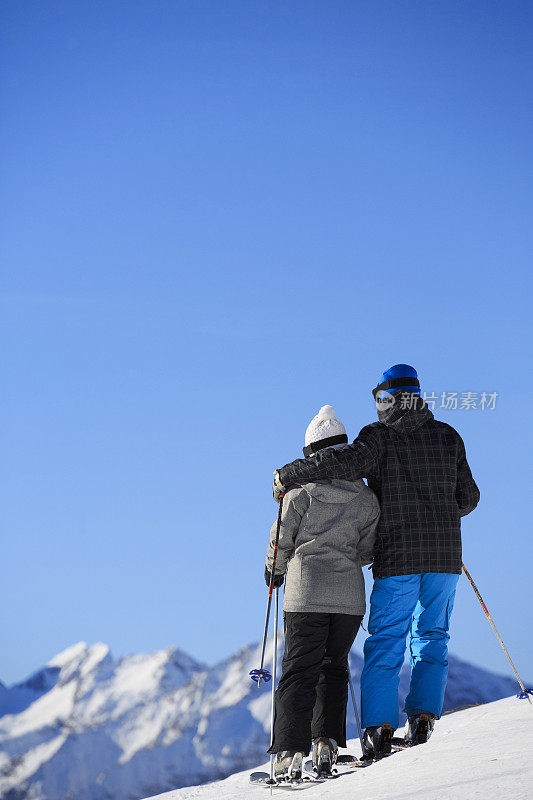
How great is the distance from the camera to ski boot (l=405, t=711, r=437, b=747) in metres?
5.31

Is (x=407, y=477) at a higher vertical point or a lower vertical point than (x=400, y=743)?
higher

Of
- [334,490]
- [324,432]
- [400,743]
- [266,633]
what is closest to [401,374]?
[324,432]

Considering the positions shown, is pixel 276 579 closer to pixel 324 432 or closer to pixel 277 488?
pixel 277 488

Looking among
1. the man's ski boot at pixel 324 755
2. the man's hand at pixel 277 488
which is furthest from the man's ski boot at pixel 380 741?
the man's hand at pixel 277 488

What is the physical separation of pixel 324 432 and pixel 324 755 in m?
2.05

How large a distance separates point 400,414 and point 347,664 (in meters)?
1.69

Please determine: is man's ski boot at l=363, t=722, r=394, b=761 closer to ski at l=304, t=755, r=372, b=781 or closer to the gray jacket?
ski at l=304, t=755, r=372, b=781

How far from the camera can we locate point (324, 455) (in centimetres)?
545

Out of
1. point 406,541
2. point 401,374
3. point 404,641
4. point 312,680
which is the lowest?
point 312,680

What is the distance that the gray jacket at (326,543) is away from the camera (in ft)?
17.6

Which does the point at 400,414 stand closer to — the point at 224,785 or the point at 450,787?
the point at 450,787

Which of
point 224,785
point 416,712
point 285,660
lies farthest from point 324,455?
point 224,785

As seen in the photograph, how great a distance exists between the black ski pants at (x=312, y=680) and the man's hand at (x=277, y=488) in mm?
772

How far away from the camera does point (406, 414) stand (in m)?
5.69
